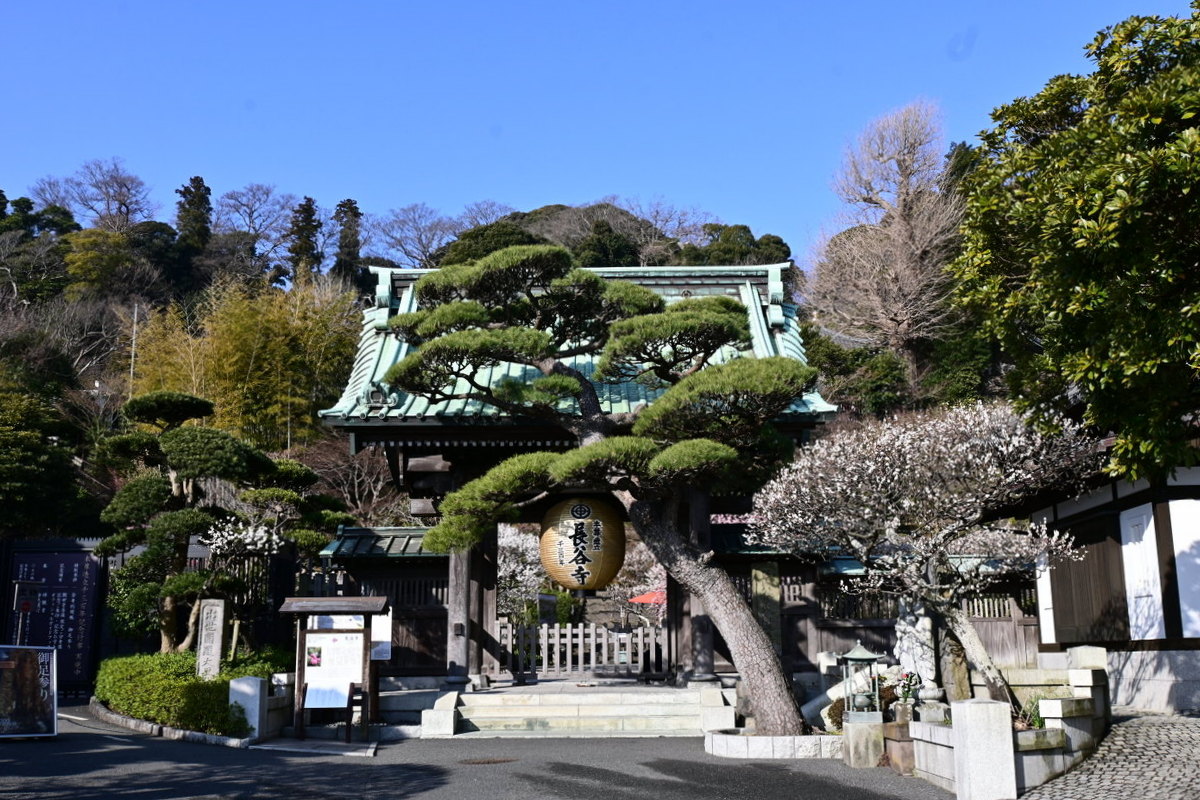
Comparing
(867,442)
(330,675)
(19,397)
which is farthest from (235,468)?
(19,397)

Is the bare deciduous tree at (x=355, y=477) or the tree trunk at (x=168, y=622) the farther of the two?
the bare deciduous tree at (x=355, y=477)

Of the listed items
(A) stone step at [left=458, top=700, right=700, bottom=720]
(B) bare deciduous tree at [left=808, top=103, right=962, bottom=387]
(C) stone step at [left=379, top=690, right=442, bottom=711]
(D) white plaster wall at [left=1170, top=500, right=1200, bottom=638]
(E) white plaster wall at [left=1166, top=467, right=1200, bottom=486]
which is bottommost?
(A) stone step at [left=458, top=700, right=700, bottom=720]

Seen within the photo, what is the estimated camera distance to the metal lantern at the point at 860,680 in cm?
1035

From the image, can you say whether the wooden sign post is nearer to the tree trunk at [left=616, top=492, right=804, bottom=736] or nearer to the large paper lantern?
the large paper lantern

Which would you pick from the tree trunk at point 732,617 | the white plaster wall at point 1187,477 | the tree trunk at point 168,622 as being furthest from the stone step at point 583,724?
the white plaster wall at point 1187,477

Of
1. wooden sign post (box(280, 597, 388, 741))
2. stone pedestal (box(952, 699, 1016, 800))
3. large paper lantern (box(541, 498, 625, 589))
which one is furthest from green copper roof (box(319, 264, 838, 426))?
stone pedestal (box(952, 699, 1016, 800))

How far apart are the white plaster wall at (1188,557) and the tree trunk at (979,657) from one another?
4013mm

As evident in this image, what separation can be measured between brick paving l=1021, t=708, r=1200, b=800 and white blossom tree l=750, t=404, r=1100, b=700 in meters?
1.87

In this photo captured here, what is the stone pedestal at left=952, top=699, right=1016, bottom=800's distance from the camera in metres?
8.10

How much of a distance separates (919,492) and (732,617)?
2.60m

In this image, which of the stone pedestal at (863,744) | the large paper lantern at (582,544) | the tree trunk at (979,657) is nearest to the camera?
the tree trunk at (979,657)

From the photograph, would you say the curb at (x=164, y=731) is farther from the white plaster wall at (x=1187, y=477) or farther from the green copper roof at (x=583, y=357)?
the white plaster wall at (x=1187, y=477)

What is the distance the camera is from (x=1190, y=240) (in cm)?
771

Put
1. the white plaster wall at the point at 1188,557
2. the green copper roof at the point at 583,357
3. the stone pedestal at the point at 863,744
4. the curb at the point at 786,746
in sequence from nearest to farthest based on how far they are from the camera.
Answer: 1. the stone pedestal at the point at 863,744
2. the curb at the point at 786,746
3. the white plaster wall at the point at 1188,557
4. the green copper roof at the point at 583,357
